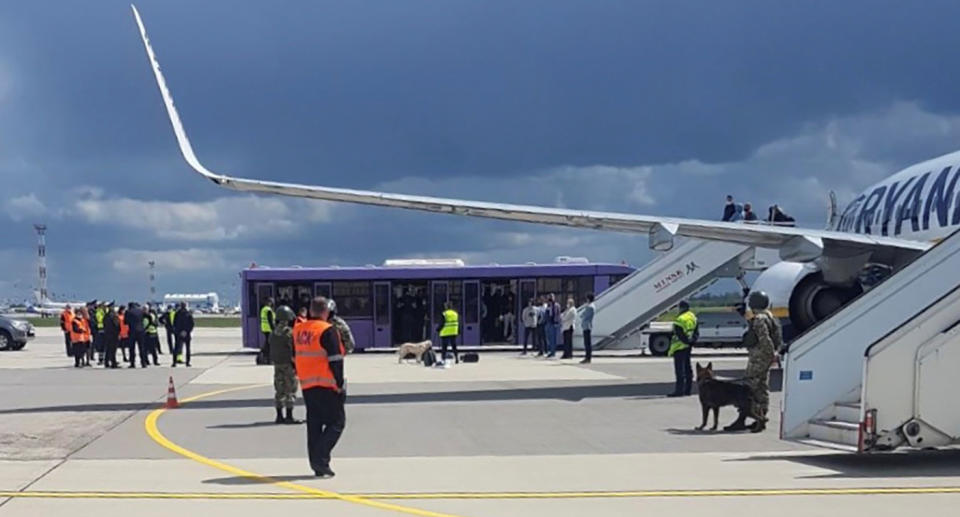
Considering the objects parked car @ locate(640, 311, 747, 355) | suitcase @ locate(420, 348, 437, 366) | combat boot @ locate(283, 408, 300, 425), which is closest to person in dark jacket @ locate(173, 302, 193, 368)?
suitcase @ locate(420, 348, 437, 366)

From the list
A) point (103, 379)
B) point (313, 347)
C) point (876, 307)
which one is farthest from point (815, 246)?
point (103, 379)

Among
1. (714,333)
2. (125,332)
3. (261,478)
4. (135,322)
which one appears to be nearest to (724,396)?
(261,478)

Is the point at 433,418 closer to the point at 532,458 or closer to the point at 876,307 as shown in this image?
the point at 532,458

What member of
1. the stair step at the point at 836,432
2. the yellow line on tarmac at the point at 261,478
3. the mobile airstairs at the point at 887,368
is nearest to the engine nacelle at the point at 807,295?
the mobile airstairs at the point at 887,368

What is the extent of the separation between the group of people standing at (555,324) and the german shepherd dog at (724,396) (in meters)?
14.4

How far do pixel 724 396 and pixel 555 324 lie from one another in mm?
17875

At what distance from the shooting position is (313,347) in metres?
10.4

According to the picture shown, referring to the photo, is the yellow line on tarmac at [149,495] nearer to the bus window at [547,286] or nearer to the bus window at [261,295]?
the bus window at [261,295]

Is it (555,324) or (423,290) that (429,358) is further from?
(423,290)

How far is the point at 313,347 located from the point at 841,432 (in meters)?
5.28

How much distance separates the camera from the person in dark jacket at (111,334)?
28094mm

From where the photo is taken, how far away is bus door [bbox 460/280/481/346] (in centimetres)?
3612

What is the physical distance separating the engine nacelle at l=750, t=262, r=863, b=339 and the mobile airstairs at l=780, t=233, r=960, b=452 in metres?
7.87

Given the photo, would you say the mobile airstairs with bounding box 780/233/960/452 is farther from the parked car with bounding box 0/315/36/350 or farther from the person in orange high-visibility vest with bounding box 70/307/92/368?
the parked car with bounding box 0/315/36/350
